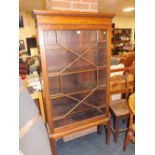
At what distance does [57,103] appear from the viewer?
1526 mm

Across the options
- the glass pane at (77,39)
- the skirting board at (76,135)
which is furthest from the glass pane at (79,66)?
the skirting board at (76,135)

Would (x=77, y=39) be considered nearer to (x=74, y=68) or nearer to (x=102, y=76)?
(x=74, y=68)

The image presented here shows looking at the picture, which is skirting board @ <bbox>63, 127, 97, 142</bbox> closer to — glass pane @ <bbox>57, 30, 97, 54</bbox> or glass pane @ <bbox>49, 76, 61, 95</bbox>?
glass pane @ <bbox>49, 76, 61, 95</bbox>

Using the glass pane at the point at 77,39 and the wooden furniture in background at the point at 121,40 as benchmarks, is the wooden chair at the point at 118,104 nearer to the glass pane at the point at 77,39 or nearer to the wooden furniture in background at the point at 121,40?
the glass pane at the point at 77,39

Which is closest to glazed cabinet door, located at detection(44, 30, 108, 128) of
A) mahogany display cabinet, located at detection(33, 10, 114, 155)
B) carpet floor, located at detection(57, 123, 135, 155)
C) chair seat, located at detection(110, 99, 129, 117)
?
mahogany display cabinet, located at detection(33, 10, 114, 155)

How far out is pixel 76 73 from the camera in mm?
1546

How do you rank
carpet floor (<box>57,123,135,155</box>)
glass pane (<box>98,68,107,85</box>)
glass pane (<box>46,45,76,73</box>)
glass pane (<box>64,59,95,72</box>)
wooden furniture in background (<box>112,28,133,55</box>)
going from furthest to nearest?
wooden furniture in background (<box>112,28,133,55</box>)
carpet floor (<box>57,123,135,155</box>)
glass pane (<box>98,68,107,85</box>)
glass pane (<box>64,59,95,72</box>)
glass pane (<box>46,45,76,73</box>)

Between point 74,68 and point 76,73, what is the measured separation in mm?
71

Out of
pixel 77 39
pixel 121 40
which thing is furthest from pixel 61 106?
pixel 121 40

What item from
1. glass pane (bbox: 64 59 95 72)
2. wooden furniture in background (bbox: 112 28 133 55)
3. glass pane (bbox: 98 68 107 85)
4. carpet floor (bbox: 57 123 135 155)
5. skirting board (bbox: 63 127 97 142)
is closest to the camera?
glass pane (bbox: 64 59 95 72)

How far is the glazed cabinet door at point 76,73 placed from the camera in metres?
1.40

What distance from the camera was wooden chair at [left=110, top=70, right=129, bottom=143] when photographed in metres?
1.90
